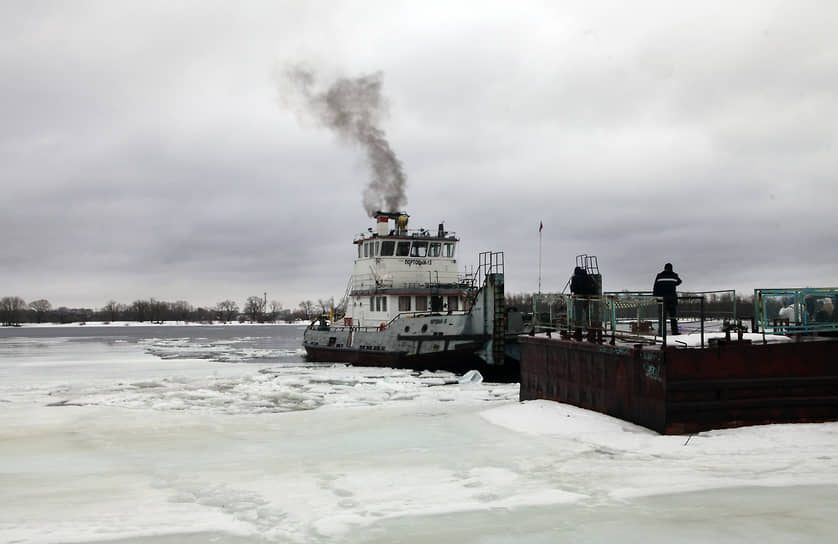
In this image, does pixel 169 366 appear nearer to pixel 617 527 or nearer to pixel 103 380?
pixel 103 380

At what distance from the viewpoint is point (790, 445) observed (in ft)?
31.0

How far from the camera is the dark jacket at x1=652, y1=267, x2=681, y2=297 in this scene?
12.9 meters

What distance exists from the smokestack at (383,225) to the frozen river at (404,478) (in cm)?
1504

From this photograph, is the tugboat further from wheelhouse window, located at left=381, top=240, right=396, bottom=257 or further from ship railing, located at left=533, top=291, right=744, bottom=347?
ship railing, located at left=533, top=291, right=744, bottom=347

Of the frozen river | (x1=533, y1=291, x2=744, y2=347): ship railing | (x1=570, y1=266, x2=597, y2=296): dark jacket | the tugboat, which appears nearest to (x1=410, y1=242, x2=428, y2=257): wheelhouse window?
the tugboat

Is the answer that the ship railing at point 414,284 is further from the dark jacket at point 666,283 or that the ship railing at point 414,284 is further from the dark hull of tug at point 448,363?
the dark jacket at point 666,283

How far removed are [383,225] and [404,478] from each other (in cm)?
2176

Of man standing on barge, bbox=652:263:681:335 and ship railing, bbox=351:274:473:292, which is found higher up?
ship railing, bbox=351:274:473:292

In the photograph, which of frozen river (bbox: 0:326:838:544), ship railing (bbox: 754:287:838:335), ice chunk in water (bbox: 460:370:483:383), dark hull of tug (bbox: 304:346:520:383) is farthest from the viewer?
dark hull of tug (bbox: 304:346:520:383)

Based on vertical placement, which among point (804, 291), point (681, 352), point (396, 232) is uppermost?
point (396, 232)

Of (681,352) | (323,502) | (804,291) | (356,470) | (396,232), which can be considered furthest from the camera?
(396,232)

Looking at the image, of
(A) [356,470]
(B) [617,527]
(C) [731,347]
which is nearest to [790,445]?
(C) [731,347]

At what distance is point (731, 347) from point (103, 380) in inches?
820

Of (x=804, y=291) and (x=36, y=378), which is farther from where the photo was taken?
(x=36, y=378)
